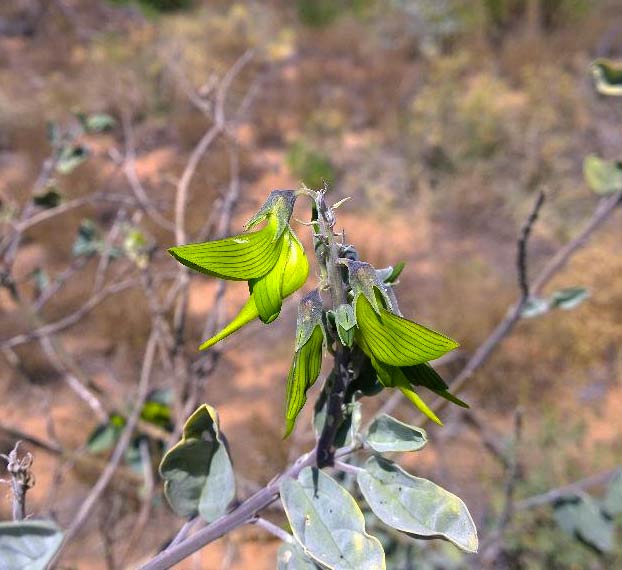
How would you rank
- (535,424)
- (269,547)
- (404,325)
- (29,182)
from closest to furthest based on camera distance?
1. (404,325)
2. (269,547)
3. (535,424)
4. (29,182)

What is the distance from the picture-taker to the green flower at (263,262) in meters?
0.42

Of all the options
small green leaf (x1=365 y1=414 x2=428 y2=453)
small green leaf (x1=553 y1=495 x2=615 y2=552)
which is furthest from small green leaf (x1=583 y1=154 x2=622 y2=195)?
small green leaf (x1=365 y1=414 x2=428 y2=453)

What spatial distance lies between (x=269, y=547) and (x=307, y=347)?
2660 mm

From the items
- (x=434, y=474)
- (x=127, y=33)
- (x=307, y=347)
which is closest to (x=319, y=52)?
(x=127, y=33)

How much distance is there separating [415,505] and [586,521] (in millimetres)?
976

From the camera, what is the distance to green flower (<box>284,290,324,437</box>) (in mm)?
440

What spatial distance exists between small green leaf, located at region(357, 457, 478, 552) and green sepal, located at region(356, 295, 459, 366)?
0.12m

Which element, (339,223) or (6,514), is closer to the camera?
(6,514)

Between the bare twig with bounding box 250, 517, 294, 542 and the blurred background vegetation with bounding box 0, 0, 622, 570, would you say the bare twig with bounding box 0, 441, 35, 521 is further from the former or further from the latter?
the blurred background vegetation with bounding box 0, 0, 622, 570

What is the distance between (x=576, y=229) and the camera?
5023 mm

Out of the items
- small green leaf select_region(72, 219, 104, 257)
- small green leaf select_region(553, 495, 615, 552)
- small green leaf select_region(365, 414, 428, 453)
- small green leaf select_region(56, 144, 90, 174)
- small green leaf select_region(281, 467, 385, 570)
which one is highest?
small green leaf select_region(365, 414, 428, 453)

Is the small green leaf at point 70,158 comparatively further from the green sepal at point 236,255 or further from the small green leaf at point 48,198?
the green sepal at point 236,255

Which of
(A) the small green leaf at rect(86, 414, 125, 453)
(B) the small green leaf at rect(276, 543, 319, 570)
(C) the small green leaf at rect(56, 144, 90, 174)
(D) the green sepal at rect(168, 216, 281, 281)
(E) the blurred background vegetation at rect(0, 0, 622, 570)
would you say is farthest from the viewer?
(E) the blurred background vegetation at rect(0, 0, 622, 570)

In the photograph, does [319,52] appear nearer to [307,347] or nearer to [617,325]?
[617,325]
